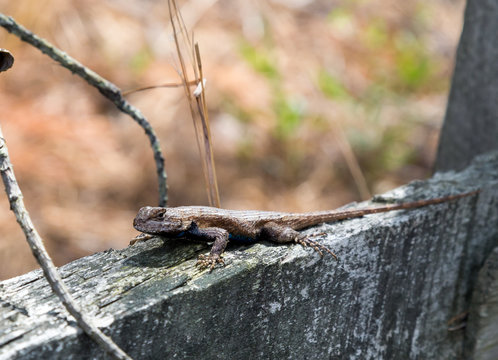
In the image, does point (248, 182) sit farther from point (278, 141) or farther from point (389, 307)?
point (389, 307)

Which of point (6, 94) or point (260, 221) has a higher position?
point (6, 94)

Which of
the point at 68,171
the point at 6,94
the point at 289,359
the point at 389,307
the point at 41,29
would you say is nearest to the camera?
the point at 289,359

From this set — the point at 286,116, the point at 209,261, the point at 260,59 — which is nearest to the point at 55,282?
the point at 209,261

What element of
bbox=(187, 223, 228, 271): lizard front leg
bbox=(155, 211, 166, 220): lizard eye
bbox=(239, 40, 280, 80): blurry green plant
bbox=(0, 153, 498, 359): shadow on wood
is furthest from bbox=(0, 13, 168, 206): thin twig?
bbox=(239, 40, 280, 80): blurry green plant

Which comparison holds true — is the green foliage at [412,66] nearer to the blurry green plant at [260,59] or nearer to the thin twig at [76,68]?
the blurry green plant at [260,59]

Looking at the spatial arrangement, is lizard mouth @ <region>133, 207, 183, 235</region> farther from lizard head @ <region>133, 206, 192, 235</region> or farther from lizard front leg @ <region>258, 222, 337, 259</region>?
lizard front leg @ <region>258, 222, 337, 259</region>

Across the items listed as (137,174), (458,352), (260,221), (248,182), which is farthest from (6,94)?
(458,352)


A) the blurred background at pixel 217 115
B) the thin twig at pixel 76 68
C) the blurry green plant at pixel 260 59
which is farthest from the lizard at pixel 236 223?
the blurry green plant at pixel 260 59

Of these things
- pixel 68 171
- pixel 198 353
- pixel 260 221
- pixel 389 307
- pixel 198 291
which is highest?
pixel 68 171
